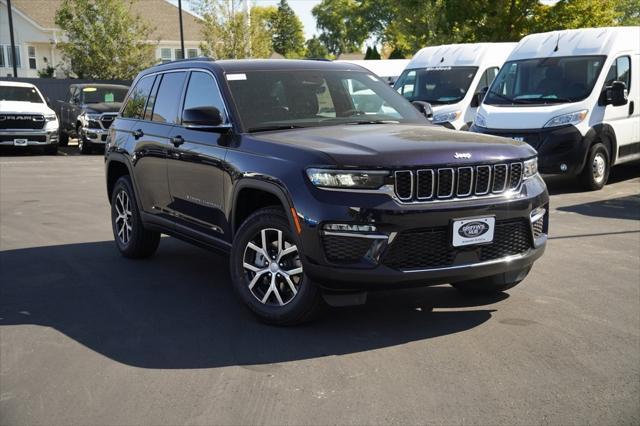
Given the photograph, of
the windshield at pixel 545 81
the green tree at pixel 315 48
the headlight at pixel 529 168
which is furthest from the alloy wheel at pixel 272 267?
the green tree at pixel 315 48

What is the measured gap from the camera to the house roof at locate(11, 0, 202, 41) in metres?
56.0

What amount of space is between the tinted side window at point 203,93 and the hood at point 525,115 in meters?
7.30

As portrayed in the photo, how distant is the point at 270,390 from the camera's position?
4.43 metres

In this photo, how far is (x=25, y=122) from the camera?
22.5 m

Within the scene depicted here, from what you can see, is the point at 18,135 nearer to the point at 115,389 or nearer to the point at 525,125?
the point at 525,125

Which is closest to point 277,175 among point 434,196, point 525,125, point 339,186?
point 339,186

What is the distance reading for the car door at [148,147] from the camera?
712 cm

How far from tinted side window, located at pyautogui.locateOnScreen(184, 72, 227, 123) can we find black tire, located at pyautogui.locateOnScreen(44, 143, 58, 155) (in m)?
17.5

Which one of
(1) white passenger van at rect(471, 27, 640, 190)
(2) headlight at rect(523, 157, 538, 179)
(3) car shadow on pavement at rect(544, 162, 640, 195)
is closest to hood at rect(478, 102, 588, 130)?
(1) white passenger van at rect(471, 27, 640, 190)

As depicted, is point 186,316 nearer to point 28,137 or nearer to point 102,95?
point 28,137

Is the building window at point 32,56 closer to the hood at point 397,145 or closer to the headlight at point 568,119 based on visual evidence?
the headlight at point 568,119

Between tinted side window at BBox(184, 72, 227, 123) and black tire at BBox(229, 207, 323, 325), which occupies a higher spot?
tinted side window at BBox(184, 72, 227, 123)

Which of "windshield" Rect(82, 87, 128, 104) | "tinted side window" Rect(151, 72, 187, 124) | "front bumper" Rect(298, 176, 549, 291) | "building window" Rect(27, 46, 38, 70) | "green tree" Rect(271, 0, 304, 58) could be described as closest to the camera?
"front bumper" Rect(298, 176, 549, 291)

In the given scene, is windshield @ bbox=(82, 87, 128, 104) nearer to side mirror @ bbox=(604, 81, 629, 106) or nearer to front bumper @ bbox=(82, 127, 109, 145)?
front bumper @ bbox=(82, 127, 109, 145)
